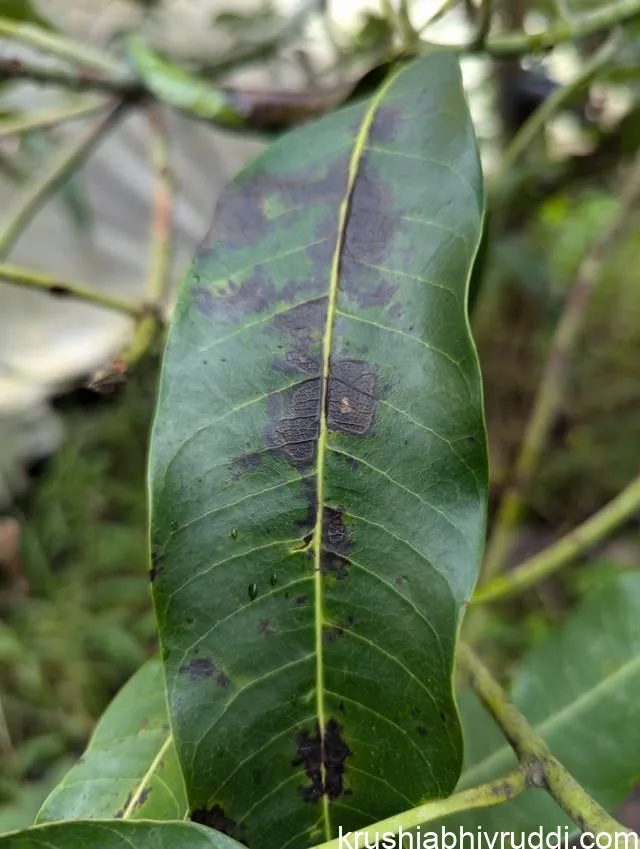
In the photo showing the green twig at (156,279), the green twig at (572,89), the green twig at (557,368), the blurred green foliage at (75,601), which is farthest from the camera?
the blurred green foliage at (75,601)

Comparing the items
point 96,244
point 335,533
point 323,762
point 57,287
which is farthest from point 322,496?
point 96,244

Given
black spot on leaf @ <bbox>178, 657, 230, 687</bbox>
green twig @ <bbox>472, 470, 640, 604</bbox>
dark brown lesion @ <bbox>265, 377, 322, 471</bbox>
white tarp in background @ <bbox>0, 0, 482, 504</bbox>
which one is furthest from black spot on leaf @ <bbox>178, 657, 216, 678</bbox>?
white tarp in background @ <bbox>0, 0, 482, 504</bbox>

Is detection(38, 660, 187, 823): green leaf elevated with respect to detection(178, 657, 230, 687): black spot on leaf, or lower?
lower

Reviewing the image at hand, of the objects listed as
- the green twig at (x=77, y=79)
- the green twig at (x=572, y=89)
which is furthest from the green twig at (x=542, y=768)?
the green twig at (x=77, y=79)

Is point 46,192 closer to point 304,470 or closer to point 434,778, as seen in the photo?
point 304,470

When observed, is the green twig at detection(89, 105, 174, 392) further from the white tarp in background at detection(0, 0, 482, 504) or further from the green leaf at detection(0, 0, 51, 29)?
the white tarp in background at detection(0, 0, 482, 504)

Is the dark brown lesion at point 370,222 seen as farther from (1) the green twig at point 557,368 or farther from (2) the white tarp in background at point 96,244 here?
(2) the white tarp in background at point 96,244
